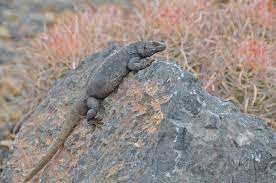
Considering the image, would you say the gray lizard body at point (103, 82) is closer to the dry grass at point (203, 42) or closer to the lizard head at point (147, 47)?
the lizard head at point (147, 47)

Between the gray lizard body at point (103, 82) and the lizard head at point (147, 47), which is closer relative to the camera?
the gray lizard body at point (103, 82)

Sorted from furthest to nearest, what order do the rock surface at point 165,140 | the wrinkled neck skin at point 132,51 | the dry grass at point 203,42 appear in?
the dry grass at point 203,42 → the wrinkled neck skin at point 132,51 → the rock surface at point 165,140

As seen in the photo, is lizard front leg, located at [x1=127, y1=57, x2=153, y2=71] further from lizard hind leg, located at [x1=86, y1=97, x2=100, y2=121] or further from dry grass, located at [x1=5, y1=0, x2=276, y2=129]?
dry grass, located at [x1=5, y1=0, x2=276, y2=129]

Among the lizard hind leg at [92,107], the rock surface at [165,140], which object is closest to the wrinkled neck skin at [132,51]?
the rock surface at [165,140]

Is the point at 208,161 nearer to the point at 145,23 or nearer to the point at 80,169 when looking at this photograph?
the point at 80,169

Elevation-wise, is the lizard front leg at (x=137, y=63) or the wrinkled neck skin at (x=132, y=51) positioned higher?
the wrinkled neck skin at (x=132, y=51)

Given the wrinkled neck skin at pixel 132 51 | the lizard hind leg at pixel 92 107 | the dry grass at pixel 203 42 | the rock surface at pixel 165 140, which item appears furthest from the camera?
the dry grass at pixel 203 42

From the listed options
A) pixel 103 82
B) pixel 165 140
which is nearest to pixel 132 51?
pixel 103 82

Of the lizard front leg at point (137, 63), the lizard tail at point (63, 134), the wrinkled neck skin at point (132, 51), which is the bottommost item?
the lizard tail at point (63, 134)
